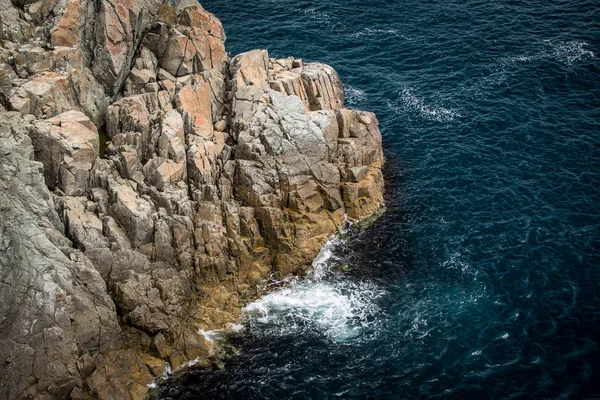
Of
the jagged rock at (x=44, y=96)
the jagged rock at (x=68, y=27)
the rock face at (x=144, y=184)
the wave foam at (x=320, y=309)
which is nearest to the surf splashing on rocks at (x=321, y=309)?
the wave foam at (x=320, y=309)

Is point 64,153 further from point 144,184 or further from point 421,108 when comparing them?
point 421,108

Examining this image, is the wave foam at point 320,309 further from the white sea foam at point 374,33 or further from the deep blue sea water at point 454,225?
the white sea foam at point 374,33

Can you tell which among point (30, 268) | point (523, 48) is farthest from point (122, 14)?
point (523, 48)

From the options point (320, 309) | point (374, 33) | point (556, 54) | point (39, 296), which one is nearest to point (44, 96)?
point (39, 296)

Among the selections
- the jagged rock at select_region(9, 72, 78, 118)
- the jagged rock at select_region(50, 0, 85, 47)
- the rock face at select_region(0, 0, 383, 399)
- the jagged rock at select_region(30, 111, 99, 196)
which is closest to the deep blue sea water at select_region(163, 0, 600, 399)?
the rock face at select_region(0, 0, 383, 399)

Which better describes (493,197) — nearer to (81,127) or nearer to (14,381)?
(81,127)

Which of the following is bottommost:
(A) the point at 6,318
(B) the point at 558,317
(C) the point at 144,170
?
(B) the point at 558,317
